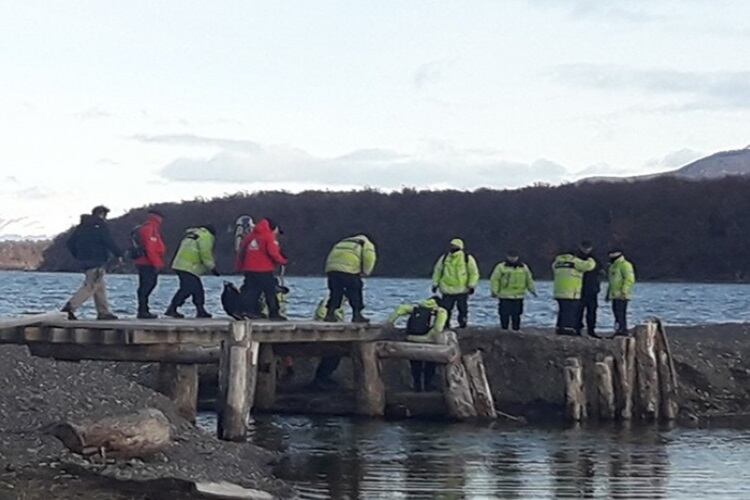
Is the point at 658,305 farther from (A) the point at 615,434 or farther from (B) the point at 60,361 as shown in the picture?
(B) the point at 60,361

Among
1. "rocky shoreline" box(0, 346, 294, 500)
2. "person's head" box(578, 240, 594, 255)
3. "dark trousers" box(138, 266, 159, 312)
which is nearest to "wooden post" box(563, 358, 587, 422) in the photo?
"person's head" box(578, 240, 594, 255)

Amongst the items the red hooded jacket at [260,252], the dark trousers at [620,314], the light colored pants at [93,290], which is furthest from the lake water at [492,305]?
the light colored pants at [93,290]

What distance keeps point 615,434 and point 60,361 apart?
7677 mm

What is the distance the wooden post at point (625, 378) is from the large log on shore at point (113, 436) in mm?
9240

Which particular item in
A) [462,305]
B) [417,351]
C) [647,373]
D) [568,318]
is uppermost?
Answer: [462,305]

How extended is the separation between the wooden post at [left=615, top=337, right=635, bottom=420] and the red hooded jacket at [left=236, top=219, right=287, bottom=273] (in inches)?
208

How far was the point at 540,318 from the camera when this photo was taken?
46.0m

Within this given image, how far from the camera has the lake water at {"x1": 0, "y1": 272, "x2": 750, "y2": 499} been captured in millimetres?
15789

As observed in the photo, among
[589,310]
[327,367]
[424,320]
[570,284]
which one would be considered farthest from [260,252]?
[589,310]

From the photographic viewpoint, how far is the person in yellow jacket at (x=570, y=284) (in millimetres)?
22922

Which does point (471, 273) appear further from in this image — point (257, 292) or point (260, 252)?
point (260, 252)

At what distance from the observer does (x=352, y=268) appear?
21359mm

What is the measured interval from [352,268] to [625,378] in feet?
14.2

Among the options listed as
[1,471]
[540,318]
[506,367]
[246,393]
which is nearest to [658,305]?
[540,318]
